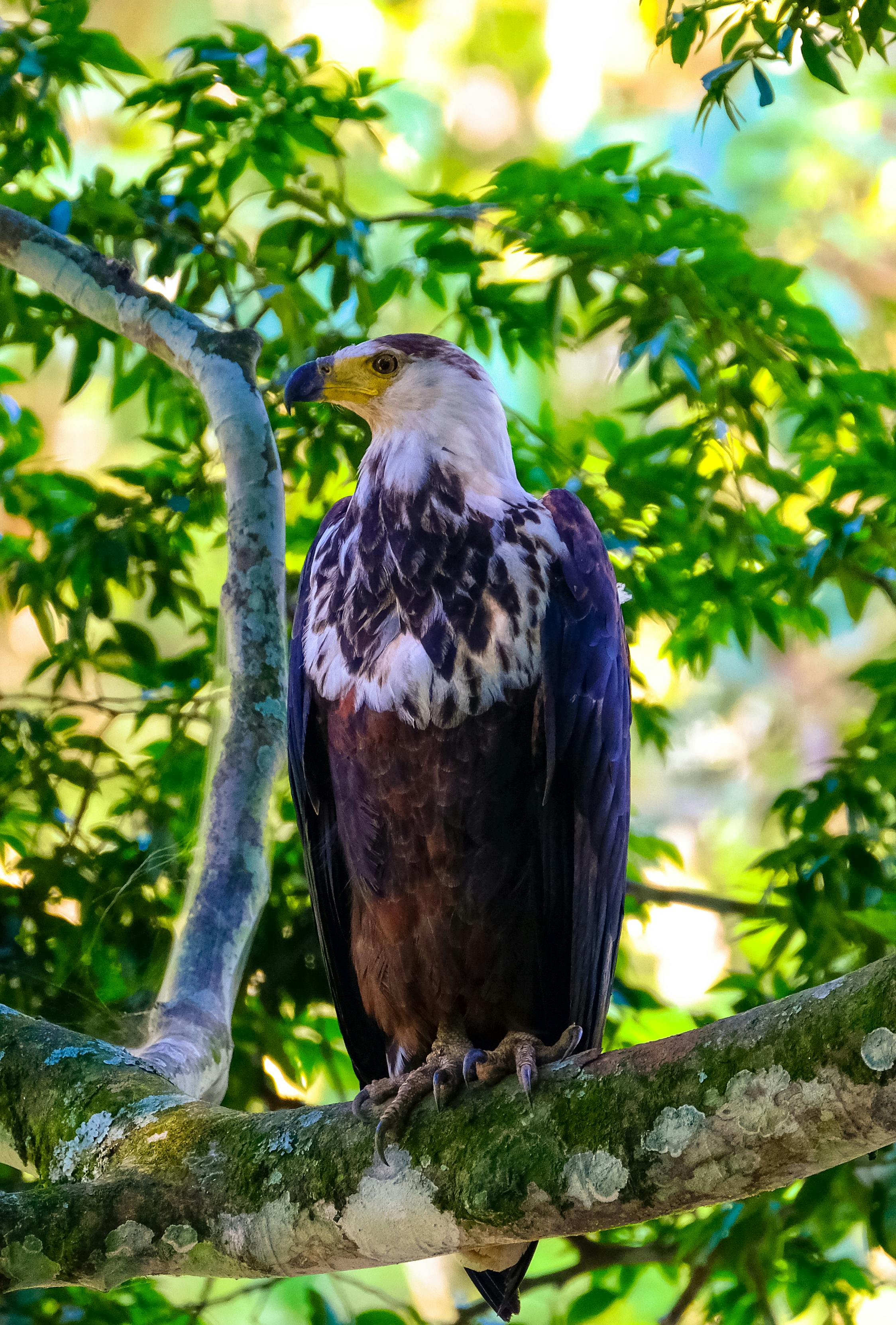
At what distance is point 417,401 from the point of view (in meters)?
2.61

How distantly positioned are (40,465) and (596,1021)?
246 centimetres

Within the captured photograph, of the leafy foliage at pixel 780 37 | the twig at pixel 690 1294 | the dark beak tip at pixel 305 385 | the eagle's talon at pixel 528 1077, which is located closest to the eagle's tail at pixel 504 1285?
the twig at pixel 690 1294

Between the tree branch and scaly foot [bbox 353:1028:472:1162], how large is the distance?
493 mm

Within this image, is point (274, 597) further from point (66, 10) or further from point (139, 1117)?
point (66, 10)

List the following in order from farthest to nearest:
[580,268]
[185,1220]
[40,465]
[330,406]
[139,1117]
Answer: [40,465] < [330,406] < [580,268] < [139,1117] < [185,1220]

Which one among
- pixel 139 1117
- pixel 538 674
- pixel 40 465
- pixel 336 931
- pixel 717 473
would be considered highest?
pixel 40 465

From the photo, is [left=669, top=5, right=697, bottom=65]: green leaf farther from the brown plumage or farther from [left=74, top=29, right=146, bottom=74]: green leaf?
[left=74, top=29, right=146, bottom=74]: green leaf

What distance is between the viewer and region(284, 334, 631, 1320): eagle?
2293 mm

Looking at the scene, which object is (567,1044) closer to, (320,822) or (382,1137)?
(382,1137)

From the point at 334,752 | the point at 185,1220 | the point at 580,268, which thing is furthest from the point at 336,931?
the point at 580,268

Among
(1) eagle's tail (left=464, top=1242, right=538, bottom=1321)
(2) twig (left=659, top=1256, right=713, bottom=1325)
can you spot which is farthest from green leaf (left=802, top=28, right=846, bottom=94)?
(2) twig (left=659, top=1256, right=713, bottom=1325)

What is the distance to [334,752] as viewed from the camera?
2447mm

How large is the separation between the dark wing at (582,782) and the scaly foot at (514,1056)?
283mm

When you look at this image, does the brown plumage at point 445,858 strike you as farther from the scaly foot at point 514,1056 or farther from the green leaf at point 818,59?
the green leaf at point 818,59
